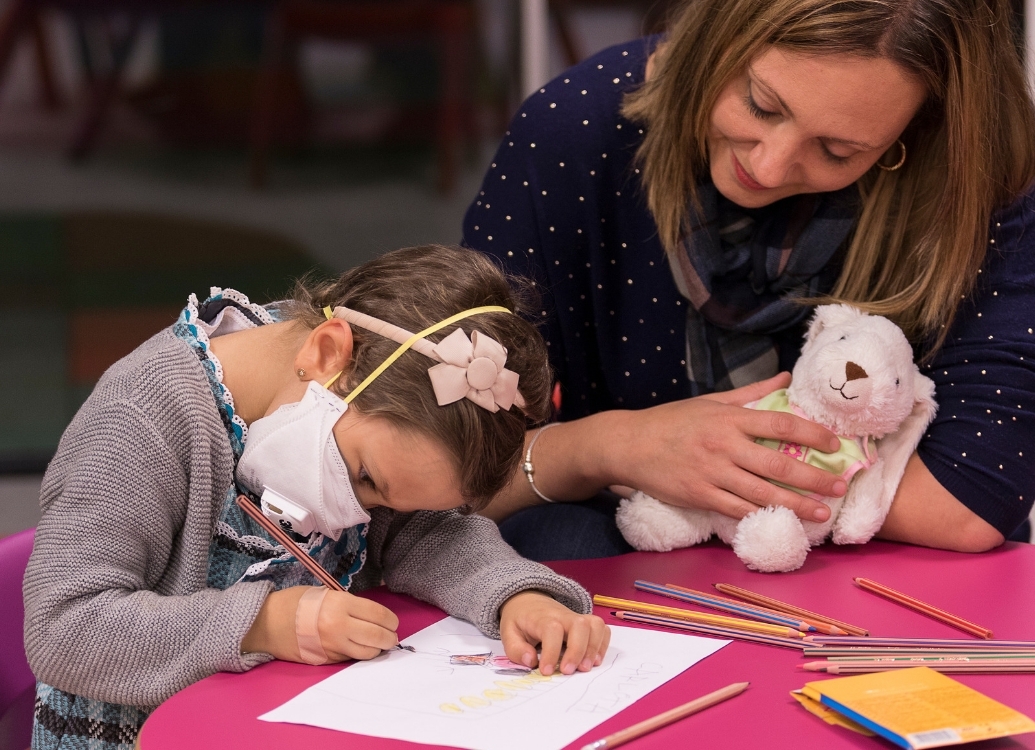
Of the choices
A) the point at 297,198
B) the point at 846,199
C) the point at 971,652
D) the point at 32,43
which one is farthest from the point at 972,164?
the point at 32,43

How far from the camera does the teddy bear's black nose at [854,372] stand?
112cm

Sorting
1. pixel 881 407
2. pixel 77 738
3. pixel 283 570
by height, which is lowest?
pixel 77 738

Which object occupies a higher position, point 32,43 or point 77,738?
point 32,43

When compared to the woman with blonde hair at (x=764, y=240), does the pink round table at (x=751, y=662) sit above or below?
below

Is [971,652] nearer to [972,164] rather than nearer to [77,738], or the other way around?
[972,164]

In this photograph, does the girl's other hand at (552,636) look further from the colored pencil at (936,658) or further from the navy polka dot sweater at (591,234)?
the navy polka dot sweater at (591,234)

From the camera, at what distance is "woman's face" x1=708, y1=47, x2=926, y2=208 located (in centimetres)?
116

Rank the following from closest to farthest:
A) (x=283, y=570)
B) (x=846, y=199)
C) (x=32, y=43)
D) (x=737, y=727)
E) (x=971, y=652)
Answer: (x=737, y=727) < (x=971, y=652) < (x=283, y=570) < (x=846, y=199) < (x=32, y=43)

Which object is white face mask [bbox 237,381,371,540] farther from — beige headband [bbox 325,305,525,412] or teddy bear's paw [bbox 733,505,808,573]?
teddy bear's paw [bbox 733,505,808,573]

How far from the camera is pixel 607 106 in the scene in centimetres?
149

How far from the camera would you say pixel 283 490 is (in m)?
1.06

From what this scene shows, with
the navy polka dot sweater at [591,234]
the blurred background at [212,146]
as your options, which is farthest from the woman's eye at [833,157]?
the blurred background at [212,146]

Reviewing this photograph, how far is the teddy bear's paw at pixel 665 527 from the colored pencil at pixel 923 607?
0.62ft

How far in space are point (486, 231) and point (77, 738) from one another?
0.82 m
